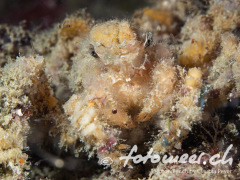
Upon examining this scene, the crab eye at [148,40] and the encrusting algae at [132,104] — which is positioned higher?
the crab eye at [148,40]

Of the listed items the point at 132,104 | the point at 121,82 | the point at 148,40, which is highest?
the point at 148,40

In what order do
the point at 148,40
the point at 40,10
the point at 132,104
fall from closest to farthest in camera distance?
the point at 148,40
the point at 132,104
the point at 40,10

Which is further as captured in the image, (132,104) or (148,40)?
(132,104)

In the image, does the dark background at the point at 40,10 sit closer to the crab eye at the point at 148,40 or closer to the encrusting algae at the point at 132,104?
the encrusting algae at the point at 132,104

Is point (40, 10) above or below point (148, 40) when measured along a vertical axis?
above

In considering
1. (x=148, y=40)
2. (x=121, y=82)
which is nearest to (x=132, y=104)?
(x=121, y=82)

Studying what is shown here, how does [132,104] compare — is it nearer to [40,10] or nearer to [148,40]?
[148,40]

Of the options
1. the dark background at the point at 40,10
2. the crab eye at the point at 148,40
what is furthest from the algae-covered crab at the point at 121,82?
the dark background at the point at 40,10

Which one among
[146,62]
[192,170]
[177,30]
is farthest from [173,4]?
[192,170]
